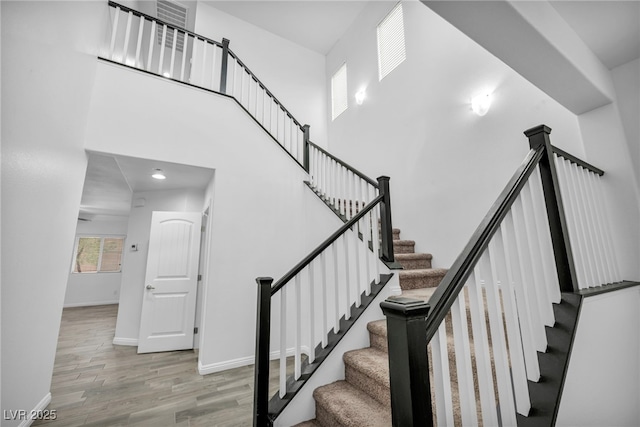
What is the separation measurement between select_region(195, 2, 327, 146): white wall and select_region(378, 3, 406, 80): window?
6.21 feet

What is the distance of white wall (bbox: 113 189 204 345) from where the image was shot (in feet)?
13.2

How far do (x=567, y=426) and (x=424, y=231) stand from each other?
96.2 inches

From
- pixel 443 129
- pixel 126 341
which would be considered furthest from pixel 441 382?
pixel 126 341

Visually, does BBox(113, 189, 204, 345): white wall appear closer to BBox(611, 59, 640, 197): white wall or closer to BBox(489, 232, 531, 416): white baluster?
BBox(489, 232, 531, 416): white baluster

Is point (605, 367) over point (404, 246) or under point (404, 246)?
under

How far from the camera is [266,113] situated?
466 centimetres

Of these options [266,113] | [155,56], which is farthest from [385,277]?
[155,56]

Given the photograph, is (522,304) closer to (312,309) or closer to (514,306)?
(514,306)

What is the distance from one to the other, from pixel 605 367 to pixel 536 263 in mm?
809

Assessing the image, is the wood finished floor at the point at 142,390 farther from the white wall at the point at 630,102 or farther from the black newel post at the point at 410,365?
the white wall at the point at 630,102

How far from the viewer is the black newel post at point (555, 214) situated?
1535 mm

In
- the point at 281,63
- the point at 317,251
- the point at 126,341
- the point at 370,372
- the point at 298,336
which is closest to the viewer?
the point at 370,372

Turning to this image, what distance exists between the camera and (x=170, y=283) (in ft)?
12.7

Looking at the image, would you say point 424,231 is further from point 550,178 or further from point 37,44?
point 37,44
